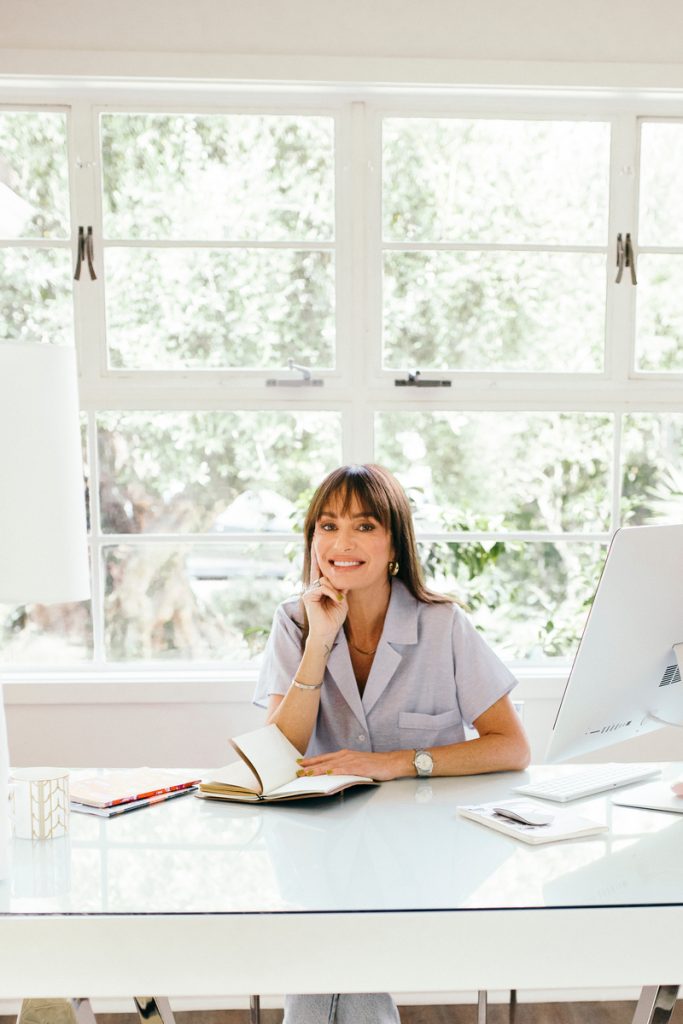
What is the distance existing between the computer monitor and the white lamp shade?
2.49ft

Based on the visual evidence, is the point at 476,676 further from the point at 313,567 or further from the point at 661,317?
the point at 661,317

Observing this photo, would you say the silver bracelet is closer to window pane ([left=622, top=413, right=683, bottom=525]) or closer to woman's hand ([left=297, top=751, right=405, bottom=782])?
woman's hand ([left=297, top=751, right=405, bottom=782])

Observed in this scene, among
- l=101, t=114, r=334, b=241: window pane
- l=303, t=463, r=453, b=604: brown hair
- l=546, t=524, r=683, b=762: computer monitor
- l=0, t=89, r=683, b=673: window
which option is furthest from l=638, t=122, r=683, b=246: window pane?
l=546, t=524, r=683, b=762: computer monitor

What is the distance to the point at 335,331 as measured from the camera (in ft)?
9.33

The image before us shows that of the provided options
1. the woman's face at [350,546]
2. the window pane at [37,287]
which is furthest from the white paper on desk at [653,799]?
the window pane at [37,287]

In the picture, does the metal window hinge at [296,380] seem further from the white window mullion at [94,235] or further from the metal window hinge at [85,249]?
the metal window hinge at [85,249]

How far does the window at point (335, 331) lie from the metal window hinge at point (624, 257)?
0.02 metres

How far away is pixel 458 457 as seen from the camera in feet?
9.48

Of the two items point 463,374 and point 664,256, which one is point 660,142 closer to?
point 664,256

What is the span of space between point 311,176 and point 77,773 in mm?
1764

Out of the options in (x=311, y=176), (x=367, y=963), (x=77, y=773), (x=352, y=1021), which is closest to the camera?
(x=367, y=963)

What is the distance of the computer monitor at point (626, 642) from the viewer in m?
1.53

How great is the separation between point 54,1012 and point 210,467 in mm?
1509

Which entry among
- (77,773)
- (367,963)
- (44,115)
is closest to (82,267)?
(44,115)
